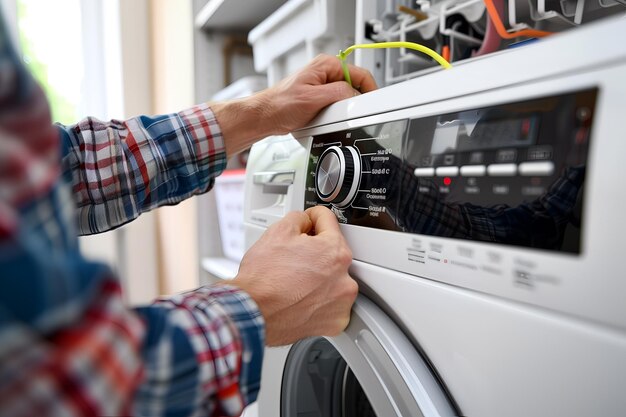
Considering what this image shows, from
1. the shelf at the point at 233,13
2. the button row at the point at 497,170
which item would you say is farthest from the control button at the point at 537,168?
the shelf at the point at 233,13

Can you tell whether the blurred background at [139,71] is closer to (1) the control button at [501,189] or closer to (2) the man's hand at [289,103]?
(2) the man's hand at [289,103]

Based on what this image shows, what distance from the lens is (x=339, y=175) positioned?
1.62ft

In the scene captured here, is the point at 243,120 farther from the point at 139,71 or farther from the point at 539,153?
the point at 139,71

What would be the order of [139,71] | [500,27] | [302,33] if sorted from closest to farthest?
1. [500,27]
2. [302,33]
3. [139,71]

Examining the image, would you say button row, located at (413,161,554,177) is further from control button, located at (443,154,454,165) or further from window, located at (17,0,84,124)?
window, located at (17,0,84,124)

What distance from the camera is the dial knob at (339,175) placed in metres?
0.49

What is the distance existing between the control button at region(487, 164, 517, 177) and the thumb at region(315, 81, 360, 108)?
11.9 inches

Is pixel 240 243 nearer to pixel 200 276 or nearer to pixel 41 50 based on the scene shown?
pixel 200 276

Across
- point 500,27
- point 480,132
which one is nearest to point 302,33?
point 500,27

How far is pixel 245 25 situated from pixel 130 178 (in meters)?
1.03

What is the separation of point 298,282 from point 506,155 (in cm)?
23

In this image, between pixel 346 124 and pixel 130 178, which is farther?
pixel 130 178

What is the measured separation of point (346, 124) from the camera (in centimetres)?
52

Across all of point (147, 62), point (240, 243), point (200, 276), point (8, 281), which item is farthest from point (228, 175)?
point (8, 281)
